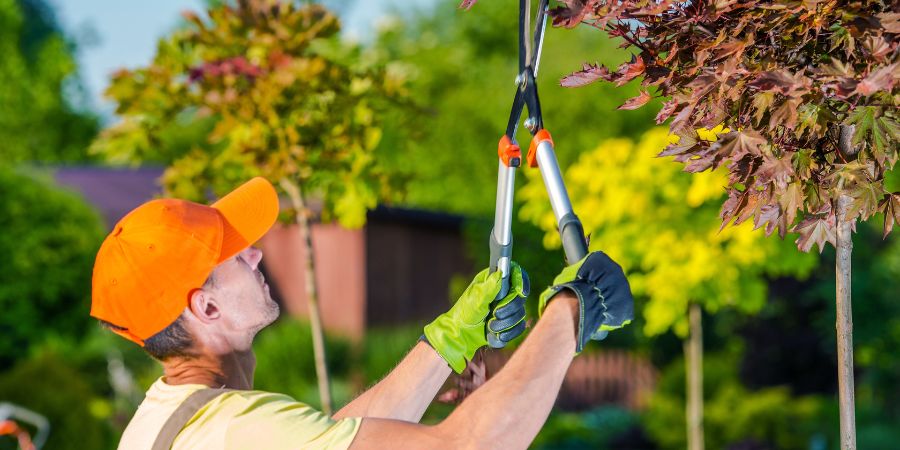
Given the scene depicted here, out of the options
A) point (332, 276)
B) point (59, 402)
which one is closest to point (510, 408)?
point (59, 402)

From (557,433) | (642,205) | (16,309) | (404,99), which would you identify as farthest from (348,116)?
(16,309)

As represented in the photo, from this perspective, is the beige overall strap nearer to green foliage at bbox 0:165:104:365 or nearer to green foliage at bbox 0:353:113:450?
green foliage at bbox 0:353:113:450

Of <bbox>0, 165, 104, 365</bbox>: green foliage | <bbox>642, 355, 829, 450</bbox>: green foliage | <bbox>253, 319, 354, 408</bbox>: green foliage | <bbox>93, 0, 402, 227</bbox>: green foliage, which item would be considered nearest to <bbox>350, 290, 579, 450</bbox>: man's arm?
<bbox>93, 0, 402, 227</bbox>: green foliage

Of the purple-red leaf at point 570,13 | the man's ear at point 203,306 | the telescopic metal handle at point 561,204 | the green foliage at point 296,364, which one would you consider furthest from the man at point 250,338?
the green foliage at point 296,364

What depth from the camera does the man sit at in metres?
2.26

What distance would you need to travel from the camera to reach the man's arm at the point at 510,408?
2227 mm

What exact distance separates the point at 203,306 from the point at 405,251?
59.3ft

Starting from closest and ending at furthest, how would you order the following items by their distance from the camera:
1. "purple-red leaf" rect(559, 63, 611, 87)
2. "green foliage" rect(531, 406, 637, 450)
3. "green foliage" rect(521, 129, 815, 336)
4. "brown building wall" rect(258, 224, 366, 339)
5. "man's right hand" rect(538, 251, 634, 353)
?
"man's right hand" rect(538, 251, 634, 353)
"purple-red leaf" rect(559, 63, 611, 87)
"green foliage" rect(521, 129, 815, 336)
"green foliage" rect(531, 406, 637, 450)
"brown building wall" rect(258, 224, 366, 339)

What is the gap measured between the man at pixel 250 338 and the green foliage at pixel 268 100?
14.1 ft

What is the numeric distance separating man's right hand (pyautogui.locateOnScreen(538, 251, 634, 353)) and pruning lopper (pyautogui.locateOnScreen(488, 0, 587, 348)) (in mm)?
99

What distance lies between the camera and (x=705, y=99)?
2.98 metres

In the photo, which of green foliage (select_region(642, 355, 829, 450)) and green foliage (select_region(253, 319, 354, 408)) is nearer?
green foliage (select_region(642, 355, 829, 450))

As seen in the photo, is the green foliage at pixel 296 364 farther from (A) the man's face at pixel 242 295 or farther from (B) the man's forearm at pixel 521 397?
(B) the man's forearm at pixel 521 397

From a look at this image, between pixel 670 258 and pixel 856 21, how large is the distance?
27.1 feet
